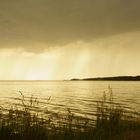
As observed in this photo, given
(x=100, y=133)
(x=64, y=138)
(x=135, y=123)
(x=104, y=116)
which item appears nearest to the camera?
(x=64, y=138)

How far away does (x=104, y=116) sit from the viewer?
49.3ft

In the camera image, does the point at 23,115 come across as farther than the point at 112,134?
No

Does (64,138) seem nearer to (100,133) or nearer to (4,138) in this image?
(100,133)

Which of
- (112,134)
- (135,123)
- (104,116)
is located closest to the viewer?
(112,134)

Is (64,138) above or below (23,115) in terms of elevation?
below

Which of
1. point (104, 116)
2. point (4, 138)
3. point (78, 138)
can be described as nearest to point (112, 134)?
point (104, 116)

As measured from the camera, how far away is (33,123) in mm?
12523

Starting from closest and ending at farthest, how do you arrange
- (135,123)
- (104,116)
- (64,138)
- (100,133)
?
(64,138) → (100,133) → (104,116) → (135,123)

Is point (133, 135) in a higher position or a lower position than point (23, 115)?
lower

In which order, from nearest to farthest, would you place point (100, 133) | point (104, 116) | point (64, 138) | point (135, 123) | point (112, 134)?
point (64, 138)
point (100, 133)
point (112, 134)
point (104, 116)
point (135, 123)

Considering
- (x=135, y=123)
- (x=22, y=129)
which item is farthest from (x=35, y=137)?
(x=135, y=123)

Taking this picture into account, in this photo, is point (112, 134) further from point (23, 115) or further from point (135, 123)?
point (23, 115)

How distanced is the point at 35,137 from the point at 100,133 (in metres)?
2.83

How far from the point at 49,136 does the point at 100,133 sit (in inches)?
94.5
